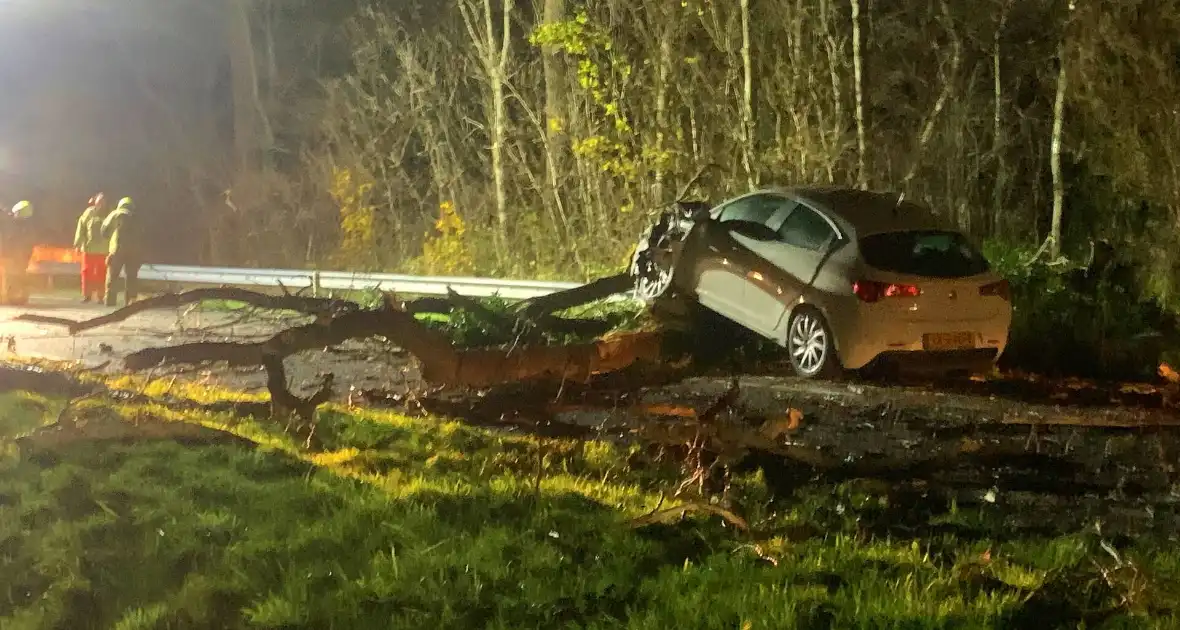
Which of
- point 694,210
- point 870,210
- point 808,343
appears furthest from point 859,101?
point 808,343

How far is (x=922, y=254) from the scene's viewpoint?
7.43 m

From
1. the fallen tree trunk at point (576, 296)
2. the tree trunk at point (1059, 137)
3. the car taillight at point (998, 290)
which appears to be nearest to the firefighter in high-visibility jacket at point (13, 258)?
the fallen tree trunk at point (576, 296)

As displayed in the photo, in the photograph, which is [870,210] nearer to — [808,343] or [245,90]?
[808,343]

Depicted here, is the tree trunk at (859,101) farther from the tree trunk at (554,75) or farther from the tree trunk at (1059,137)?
the tree trunk at (554,75)

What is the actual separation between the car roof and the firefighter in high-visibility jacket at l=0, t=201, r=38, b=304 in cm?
999

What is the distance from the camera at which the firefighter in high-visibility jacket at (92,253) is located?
43.8 ft

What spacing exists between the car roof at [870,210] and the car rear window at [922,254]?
8 cm

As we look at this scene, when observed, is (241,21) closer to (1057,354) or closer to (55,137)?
(55,137)

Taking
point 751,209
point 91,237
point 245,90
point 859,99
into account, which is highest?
point 245,90

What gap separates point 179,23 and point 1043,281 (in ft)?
75.8

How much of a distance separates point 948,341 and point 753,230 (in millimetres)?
1919

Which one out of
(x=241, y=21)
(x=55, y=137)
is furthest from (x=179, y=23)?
(x=55, y=137)

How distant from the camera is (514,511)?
15.6 ft

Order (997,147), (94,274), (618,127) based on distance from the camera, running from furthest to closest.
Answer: (997,147)
(94,274)
(618,127)
